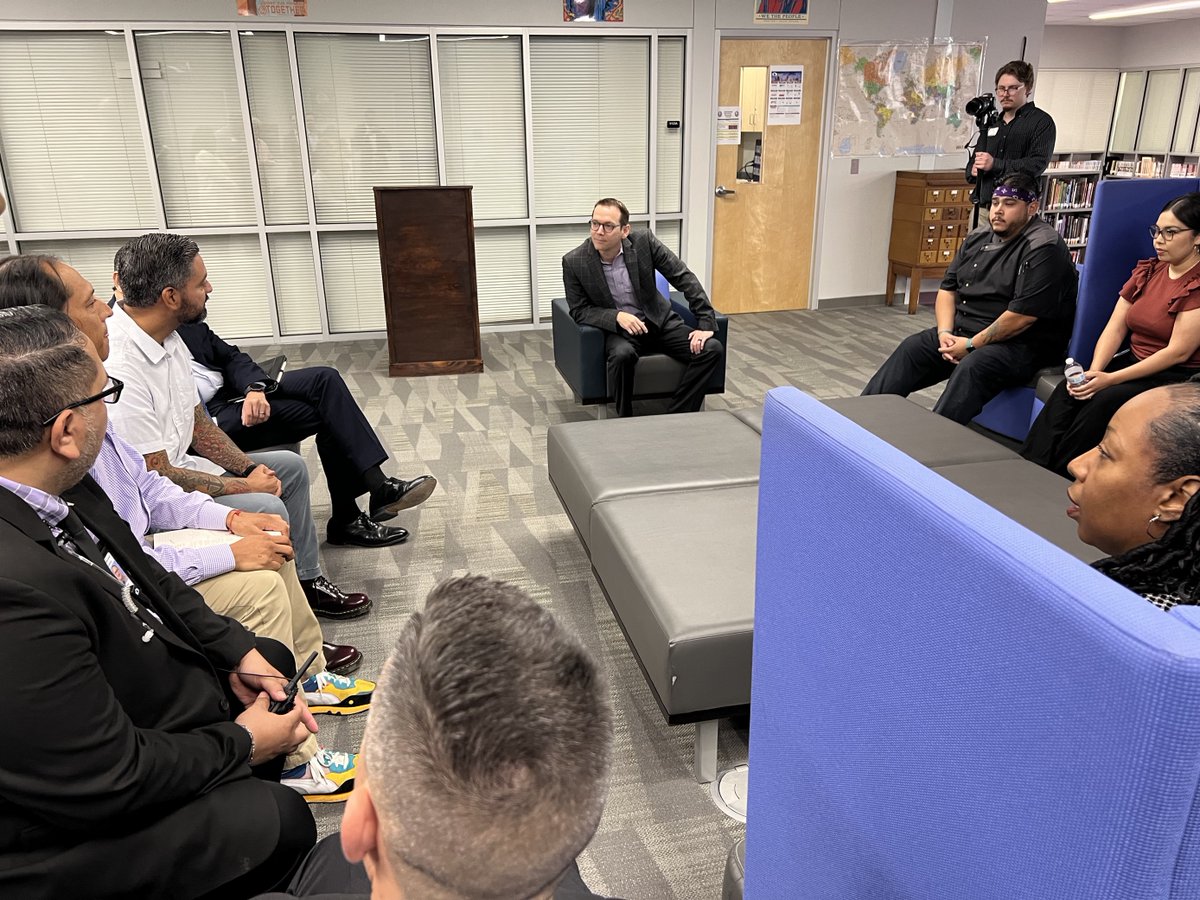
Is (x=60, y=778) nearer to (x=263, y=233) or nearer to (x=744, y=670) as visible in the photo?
(x=744, y=670)

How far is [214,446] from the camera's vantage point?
2.40 meters

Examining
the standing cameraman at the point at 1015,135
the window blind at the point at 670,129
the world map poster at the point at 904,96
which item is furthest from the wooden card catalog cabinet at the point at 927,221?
the window blind at the point at 670,129

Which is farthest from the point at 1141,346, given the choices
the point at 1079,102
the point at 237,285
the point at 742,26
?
the point at 1079,102

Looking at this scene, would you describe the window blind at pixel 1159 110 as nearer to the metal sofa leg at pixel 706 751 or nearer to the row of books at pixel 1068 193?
the row of books at pixel 1068 193

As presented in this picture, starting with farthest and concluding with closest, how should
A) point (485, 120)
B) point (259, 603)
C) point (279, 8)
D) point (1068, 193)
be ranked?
point (1068, 193)
point (485, 120)
point (279, 8)
point (259, 603)

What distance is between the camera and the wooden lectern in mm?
4707

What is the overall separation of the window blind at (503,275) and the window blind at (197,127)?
1.65 m

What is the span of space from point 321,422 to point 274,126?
3.59 meters

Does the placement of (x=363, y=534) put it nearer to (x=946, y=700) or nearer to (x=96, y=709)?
(x=96, y=709)

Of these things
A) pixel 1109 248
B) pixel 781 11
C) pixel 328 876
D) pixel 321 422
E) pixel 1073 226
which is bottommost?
pixel 328 876

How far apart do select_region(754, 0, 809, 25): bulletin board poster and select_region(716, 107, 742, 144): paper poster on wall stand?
0.64 m

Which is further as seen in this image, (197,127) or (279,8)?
(197,127)

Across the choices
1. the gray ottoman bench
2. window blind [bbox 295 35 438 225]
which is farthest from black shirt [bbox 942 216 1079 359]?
window blind [bbox 295 35 438 225]

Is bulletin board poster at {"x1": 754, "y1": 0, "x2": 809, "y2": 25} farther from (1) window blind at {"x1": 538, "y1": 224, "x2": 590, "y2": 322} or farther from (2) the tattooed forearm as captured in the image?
(2) the tattooed forearm
